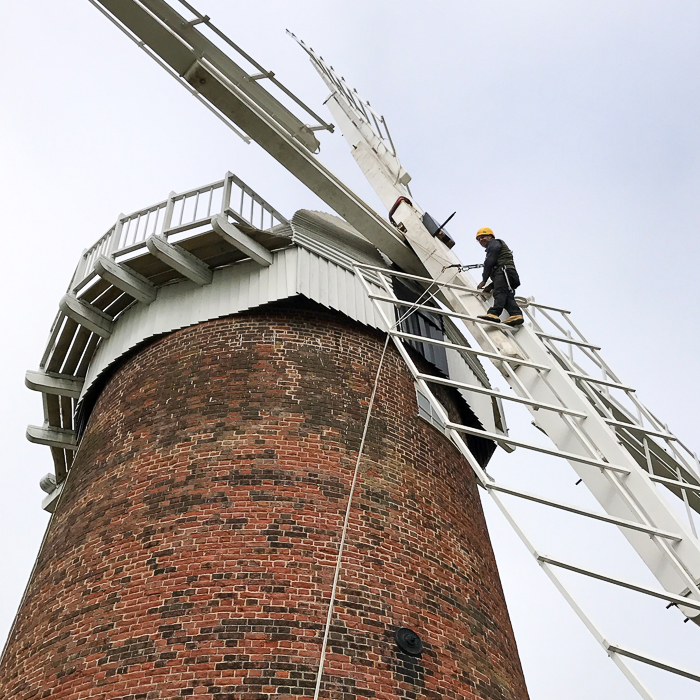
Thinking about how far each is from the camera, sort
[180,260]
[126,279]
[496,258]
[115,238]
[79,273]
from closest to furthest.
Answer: [496,258] < [180,260] < [126,279] < [115,238] < [79,273]

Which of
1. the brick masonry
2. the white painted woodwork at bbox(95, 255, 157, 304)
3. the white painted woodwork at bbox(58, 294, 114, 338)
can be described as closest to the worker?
the brick masonry

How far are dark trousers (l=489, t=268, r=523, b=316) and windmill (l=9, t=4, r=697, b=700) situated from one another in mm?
273

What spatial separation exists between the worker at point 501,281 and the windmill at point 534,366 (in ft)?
0.60

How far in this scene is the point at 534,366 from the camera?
7.07m

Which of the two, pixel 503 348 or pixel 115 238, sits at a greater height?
pixel 115 238

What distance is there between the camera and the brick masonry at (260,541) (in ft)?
22.2

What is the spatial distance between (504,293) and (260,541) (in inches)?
151

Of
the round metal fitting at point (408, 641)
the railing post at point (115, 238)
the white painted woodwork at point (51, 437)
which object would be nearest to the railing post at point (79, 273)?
the railing post at point (115, 238)

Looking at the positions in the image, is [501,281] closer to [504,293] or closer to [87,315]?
[504,293]

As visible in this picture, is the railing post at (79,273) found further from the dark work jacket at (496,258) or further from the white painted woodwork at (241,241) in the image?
the dark work jacket at (496,258)

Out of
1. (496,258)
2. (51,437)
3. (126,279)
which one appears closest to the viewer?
(496,258)

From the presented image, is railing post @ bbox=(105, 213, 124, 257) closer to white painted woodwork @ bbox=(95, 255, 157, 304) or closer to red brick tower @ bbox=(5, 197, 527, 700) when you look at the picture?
white painted woodwork @ bbox=(95, 255, 157, 304)

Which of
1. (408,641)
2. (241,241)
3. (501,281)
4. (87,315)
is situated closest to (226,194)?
(241,241)

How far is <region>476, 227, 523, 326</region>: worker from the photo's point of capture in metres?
8.16
